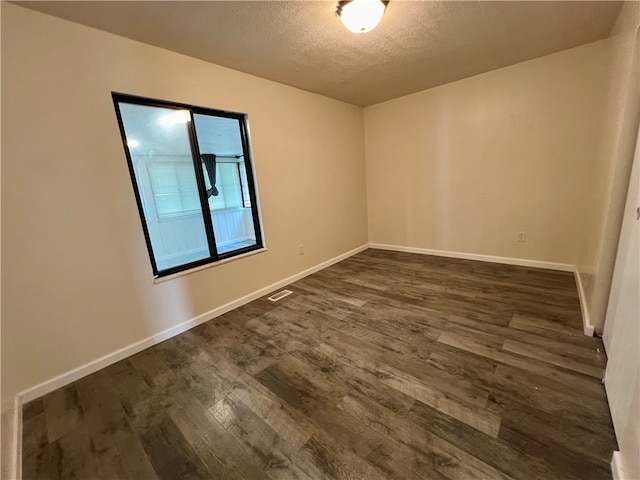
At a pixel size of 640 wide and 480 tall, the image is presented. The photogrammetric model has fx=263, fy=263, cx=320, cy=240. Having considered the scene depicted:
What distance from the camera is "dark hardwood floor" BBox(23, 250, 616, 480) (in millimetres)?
1215

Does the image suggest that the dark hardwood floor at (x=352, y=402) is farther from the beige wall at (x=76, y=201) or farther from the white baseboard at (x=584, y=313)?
the beige wall at (x=76, y=201)

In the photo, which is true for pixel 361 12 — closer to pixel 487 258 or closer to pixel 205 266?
pixel 205 266

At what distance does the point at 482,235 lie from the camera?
3.65 m

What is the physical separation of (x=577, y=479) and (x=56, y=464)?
239 centimetres

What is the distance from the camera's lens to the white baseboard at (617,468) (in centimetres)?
100

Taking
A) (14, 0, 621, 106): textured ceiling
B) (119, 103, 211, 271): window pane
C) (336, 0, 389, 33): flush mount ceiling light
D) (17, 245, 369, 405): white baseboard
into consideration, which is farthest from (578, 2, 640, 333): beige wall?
(119, 103, 211, 271): window pane

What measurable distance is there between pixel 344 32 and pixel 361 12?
1.42 feet

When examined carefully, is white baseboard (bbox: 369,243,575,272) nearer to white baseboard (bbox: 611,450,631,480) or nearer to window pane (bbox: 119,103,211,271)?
white baseboard (bbox: 611,450,631,480)

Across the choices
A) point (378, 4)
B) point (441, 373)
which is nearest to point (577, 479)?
point (441, 373)

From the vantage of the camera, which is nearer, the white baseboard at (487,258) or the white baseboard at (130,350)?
the white baseboard at (130,350)

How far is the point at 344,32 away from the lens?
2.07 m

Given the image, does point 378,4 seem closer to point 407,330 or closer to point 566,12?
point 566,12

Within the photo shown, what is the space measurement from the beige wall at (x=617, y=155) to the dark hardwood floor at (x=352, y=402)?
1.38 feet

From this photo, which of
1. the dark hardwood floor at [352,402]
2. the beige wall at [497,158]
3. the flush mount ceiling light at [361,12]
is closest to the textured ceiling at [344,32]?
the flush mount ceiling light at [361,12]
